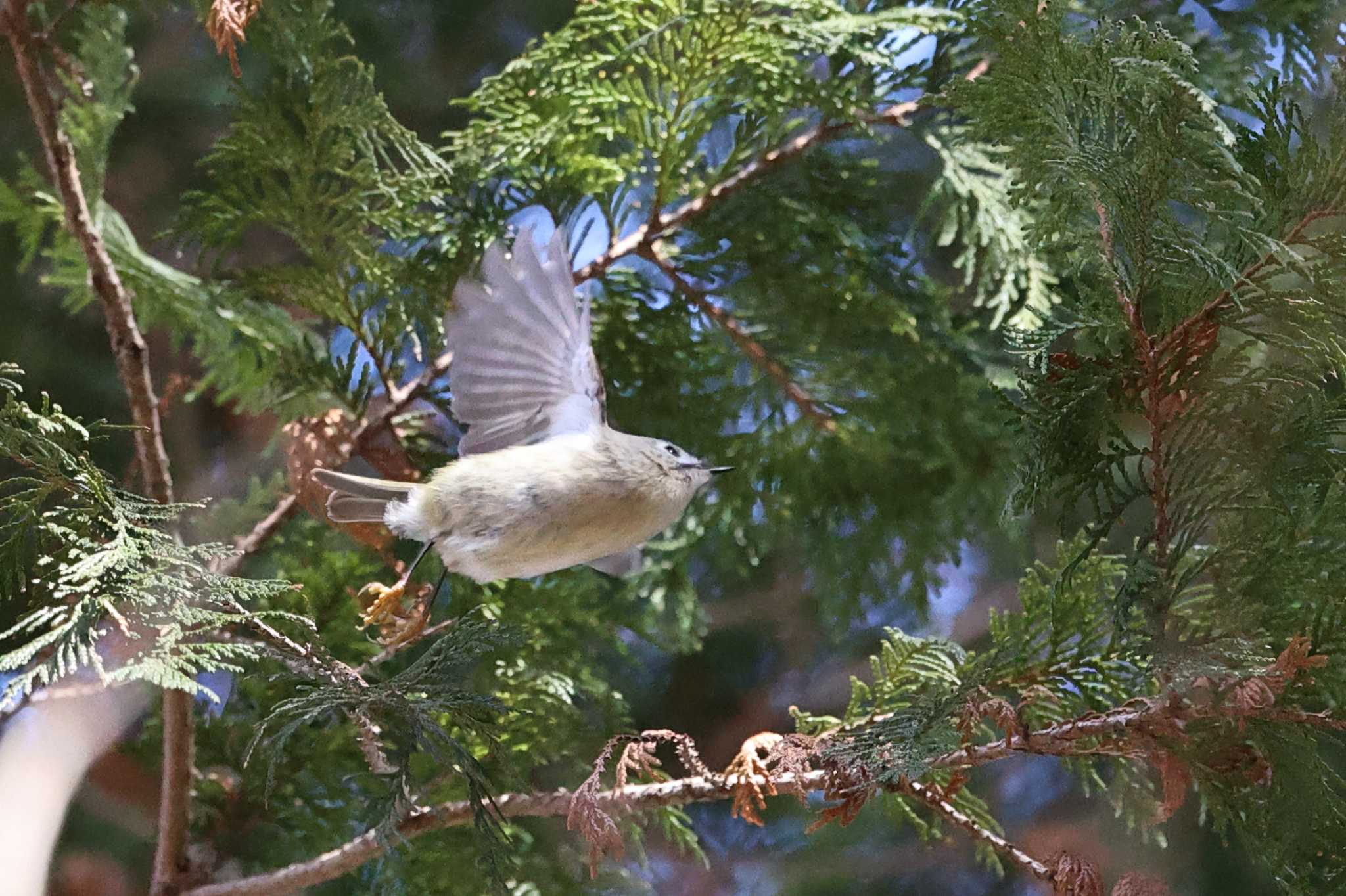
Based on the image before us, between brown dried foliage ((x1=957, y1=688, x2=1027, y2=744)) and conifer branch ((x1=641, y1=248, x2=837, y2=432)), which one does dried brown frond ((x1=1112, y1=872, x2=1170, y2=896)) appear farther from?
conifer branch ((x1=641, y1=248, x2=837, y2=432))

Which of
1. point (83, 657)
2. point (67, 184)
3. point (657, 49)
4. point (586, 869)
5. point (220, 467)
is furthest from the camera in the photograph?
point (220, 467)

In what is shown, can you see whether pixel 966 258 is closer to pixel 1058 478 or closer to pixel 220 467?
pixel 1058 478

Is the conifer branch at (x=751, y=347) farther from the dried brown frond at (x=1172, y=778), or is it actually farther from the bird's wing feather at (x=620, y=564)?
the dried brown frond at (x=1172, y=778)

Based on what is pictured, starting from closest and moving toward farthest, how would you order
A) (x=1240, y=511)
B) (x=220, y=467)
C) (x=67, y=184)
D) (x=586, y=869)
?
1. (x=1240, y=511)
2. (x=67, y=184)
3. (x=586, y=869)
4. (x=220, y=467)

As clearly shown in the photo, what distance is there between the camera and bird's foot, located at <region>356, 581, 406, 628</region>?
916mm

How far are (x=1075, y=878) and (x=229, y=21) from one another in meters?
0.80

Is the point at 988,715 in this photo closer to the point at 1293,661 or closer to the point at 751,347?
the point at 1293,661

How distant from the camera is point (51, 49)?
1.00m

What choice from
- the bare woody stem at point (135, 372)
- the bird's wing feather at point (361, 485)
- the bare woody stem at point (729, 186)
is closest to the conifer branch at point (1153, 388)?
the bare woody stem at point (729, 186)

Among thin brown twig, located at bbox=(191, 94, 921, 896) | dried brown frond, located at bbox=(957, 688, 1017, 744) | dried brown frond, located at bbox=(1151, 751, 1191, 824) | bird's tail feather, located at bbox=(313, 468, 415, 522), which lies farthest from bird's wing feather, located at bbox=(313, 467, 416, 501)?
dried brown frond, located at bbox=(1151, 751, 1191, 824)

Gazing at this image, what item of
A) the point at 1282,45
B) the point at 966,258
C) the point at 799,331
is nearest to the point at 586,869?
the point at 799,331

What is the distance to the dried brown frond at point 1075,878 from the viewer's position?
2.28 feet

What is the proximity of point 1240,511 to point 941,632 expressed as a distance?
3.14ft

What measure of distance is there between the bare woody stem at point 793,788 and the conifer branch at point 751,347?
19.7 inches
